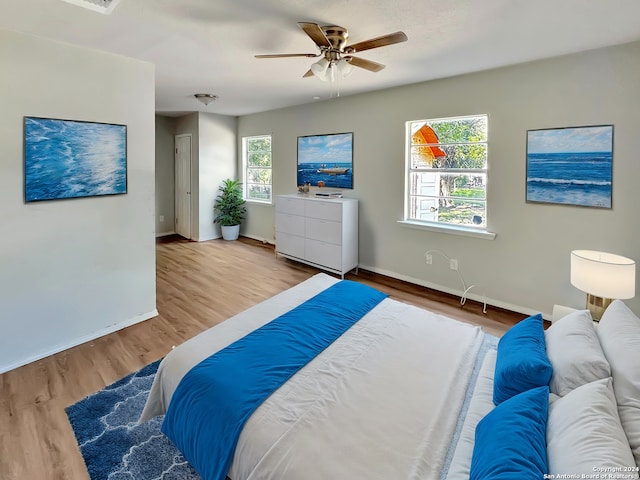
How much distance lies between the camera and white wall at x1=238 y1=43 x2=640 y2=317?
2.86 m

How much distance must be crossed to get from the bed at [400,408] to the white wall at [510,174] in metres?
1.90

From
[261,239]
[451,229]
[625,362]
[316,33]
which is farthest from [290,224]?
[625,362]

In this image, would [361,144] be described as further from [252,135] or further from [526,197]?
[252,135]

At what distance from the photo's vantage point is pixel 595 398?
110 centimetres

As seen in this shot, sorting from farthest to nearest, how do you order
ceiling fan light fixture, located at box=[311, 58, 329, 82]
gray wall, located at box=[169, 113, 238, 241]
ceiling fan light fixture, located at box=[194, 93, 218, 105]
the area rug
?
gray wall, located at box=[169, 113, 238, 241] → ceiling fan light fixture, located at box=[194, 93, 218, 105] → ceiling fan light fixture, located at box=[311, 58, 329, 82] → the area rug

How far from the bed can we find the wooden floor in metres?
0.65

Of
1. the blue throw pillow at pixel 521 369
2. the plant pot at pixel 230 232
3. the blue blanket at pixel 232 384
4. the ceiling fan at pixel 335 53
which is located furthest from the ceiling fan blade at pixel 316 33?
the plant pot at pixel 230 232

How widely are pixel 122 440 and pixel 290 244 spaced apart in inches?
145

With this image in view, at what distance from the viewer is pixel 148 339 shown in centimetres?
299

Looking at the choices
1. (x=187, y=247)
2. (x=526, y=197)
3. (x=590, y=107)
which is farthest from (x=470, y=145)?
(x=187, y=247)

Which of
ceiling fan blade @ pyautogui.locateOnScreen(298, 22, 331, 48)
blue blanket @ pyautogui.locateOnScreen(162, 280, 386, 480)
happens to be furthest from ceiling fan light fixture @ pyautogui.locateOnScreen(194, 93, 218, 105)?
blue blanket @ pyautogui.locateOnScreen(162, 280, 386, 480)

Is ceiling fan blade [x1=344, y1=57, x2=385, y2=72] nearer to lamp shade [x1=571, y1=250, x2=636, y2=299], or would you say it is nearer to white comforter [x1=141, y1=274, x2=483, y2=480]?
white comforter [x1=141, y1=274, x2=483, y2=480]

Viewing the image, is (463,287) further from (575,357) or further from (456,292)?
(575,357)

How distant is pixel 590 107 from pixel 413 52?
160cm
